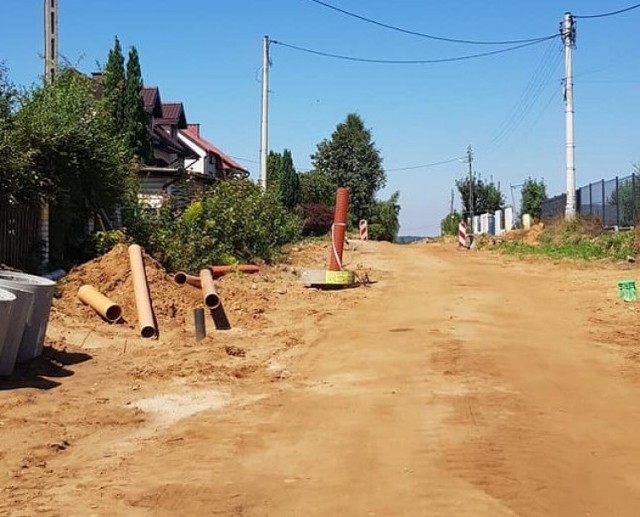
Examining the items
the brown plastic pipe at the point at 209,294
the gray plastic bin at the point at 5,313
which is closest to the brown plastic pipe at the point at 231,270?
the brown plastic pipe at the point at 209,294

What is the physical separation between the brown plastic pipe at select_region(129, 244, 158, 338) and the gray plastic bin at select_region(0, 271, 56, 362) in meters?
2.51

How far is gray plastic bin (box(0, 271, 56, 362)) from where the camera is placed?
884cm

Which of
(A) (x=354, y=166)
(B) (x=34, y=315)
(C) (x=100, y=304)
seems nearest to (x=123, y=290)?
(C) (x=100, y=304)

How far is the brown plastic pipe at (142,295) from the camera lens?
11.8m

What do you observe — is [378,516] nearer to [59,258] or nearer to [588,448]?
[588,448]

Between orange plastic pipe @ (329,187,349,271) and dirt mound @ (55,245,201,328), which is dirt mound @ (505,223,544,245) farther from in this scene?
dirt mound @ (55,245,201,328)

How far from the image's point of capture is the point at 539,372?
358 inches

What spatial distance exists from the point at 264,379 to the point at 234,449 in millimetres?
2854

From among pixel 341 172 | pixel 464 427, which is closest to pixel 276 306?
pixel 464 427

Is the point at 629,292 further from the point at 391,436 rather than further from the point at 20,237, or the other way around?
the point at 20,237

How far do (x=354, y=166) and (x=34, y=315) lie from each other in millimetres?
58427

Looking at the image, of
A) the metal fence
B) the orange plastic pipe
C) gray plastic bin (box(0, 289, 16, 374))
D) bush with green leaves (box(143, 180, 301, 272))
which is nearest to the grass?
the metal fence

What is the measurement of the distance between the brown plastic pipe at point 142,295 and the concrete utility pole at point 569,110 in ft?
77.3

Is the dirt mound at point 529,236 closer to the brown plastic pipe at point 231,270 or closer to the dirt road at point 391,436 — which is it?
the brown plastic pipe at point 231,270
